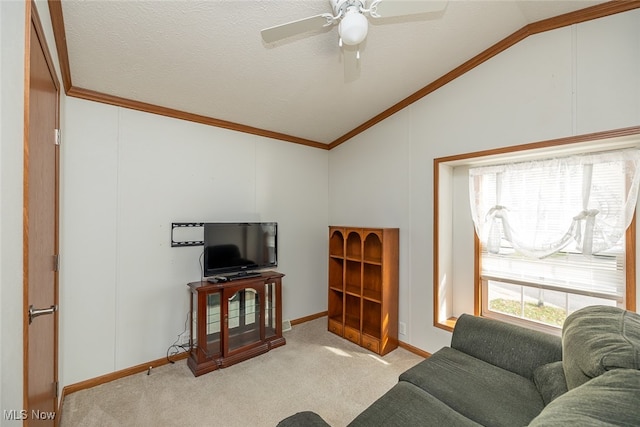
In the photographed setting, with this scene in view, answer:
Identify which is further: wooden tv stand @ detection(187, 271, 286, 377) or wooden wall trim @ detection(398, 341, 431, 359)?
wooden wall trim @ detection(398, 341, 431, 359)

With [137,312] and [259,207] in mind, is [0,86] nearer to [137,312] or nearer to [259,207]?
[137,312]

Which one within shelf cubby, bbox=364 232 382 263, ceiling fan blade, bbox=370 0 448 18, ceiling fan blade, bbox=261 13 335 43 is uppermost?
ceiling fan blade, bbox=370 0 448 18

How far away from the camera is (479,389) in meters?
1.56

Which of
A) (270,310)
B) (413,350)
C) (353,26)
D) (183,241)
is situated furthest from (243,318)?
(353,26)

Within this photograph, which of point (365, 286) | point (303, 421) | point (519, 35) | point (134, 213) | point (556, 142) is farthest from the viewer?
point (365, 286)

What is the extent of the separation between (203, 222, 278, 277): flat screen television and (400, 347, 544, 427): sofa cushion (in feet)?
6.06

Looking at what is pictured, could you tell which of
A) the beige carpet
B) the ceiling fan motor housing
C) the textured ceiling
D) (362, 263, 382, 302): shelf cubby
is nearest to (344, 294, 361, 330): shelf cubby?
(362, 263, 382, 302): shelf cubby

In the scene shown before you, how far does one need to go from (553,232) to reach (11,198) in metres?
3.21

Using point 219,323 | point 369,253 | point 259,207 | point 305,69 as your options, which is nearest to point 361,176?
point 369,253

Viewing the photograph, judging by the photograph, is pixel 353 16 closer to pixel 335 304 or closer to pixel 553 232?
pixel 553 232

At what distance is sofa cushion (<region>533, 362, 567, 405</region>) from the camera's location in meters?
1.36

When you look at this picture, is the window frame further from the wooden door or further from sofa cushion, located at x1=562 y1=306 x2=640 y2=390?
the wooden door

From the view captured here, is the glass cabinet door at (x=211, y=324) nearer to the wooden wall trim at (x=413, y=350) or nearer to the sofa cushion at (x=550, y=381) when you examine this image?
the wooden wall trim at (x=413, y=350)

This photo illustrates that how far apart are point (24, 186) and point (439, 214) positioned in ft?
9.43
